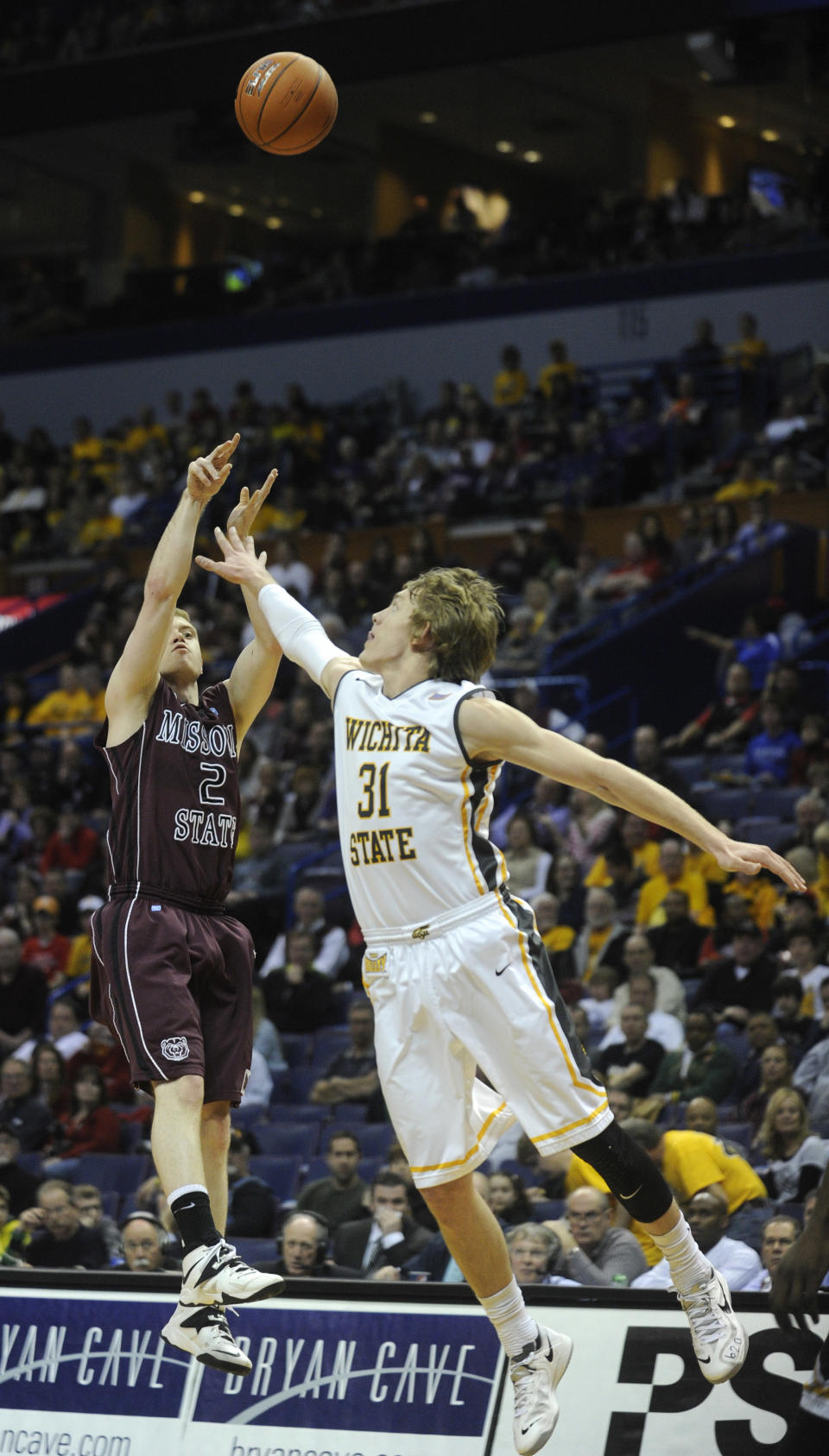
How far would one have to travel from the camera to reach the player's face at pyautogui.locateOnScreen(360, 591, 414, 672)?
5320 mm

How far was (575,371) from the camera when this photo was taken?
20.6 metres

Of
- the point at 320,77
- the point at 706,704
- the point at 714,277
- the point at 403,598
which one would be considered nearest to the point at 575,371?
the point at 714,277

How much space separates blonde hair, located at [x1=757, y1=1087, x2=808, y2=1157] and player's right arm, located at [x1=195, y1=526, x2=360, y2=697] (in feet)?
13.8

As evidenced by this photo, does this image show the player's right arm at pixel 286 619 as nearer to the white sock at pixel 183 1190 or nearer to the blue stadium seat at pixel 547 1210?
the white sock at pixel 183 1190

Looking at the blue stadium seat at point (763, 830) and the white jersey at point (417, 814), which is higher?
the white jersey at point (417, 814)

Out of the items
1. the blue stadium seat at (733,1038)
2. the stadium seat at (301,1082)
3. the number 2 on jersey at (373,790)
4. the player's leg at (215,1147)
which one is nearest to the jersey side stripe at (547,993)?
the number 2 on jersey at (373,790)

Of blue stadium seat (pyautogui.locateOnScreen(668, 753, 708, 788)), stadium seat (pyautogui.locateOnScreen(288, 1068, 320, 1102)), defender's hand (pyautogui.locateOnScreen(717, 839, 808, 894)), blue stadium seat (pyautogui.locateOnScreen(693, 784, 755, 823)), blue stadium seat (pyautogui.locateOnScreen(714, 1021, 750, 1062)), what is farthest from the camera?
blue stadium seat (pyautogui.locateOnScreen(668, 753, 708, 788))

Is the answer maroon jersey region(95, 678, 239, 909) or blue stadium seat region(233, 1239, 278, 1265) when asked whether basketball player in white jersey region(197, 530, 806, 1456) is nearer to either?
maroon jersey region(95, 678, 239, 909)

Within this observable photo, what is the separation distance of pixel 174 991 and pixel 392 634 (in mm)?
1276

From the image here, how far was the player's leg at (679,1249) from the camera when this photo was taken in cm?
498

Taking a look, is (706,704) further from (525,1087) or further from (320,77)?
(525,1087)

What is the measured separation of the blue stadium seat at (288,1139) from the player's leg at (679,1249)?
5966 mm

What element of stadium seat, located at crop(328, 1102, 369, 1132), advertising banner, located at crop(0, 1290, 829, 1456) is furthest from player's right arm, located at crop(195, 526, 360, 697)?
stadium seat, located at crop(328, 1102, 369, 1132)

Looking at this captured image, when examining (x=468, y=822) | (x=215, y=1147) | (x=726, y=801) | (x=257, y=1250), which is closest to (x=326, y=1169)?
(x=257, y=1250)
